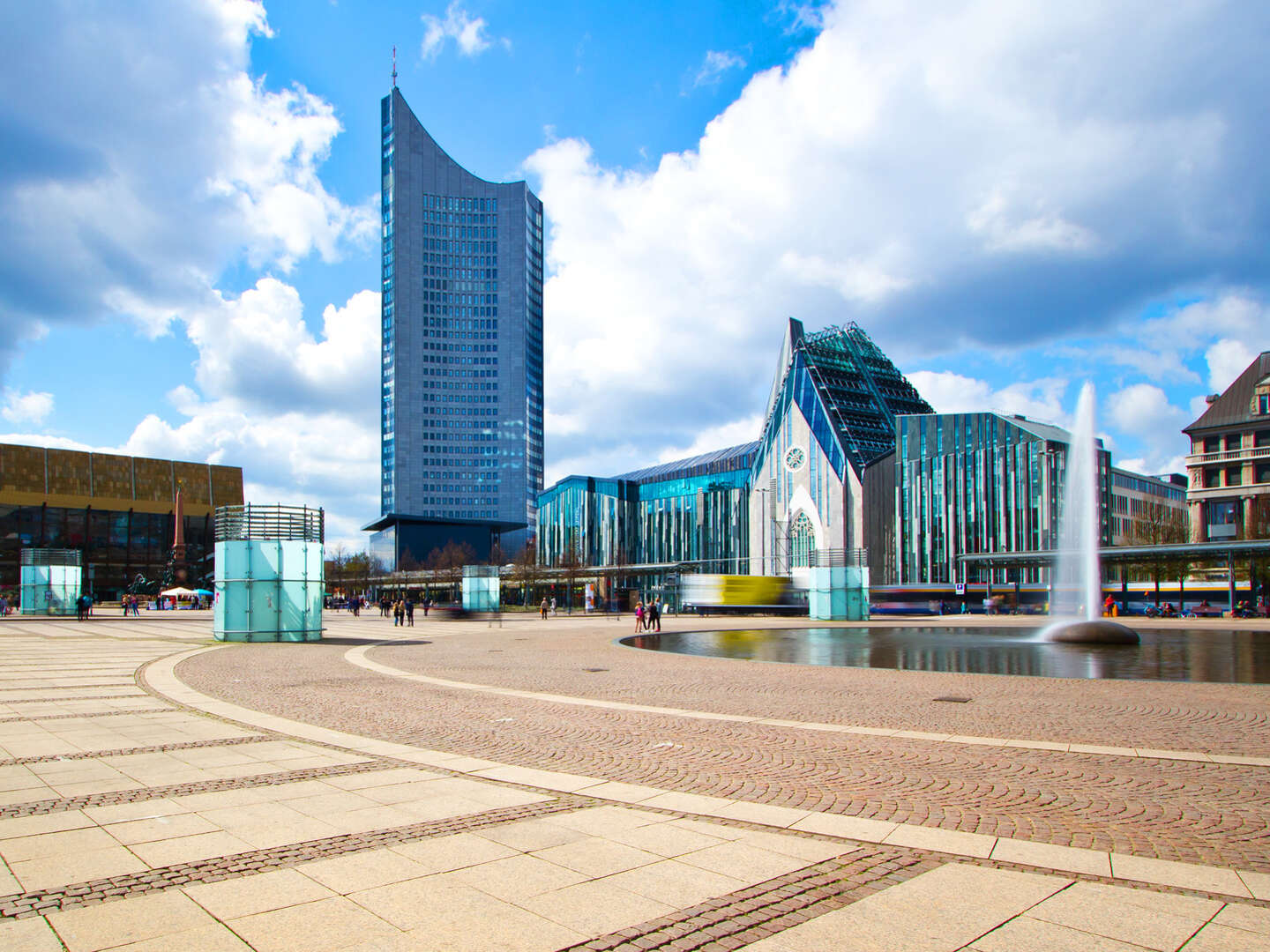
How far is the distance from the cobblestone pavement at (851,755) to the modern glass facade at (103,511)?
118650mm

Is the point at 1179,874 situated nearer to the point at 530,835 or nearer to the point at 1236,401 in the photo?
the point at 530,835

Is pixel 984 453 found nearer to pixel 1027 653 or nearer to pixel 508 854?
pixel 1027 653

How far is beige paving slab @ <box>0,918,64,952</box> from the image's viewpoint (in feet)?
15.2

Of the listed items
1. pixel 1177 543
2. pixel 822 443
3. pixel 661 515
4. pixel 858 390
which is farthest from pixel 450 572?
pixel 1177 543

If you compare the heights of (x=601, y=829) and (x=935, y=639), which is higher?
(x=601, y=829)

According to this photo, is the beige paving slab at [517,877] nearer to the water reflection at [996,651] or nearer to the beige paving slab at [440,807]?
the beige paving slab at [440,807]

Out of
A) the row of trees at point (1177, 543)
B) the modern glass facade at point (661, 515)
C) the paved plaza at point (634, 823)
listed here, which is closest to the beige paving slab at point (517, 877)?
the paved plaza at point (634, 823)

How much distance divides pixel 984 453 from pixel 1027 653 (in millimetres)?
78641

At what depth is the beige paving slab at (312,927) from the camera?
471 centimetres

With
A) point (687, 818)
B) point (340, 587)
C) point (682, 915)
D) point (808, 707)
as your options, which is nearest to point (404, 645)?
point (808, 707)

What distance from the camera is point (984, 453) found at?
99.8 m

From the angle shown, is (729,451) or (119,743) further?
(729,451)

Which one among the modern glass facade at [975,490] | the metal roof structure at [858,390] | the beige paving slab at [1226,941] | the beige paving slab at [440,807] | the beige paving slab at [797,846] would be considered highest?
the metal roof structure at [858,390]

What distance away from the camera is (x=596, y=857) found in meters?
6.30
